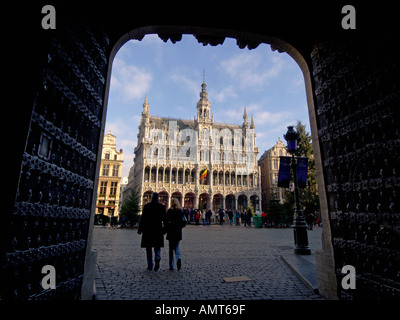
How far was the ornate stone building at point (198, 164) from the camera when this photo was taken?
4547 cm

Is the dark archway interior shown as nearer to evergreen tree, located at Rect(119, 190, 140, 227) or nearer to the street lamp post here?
the street lamp post

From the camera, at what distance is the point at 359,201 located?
2730 millimetres

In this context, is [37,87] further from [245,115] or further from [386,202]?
[245,115]

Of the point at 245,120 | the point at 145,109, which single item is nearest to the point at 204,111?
the point at 245,120

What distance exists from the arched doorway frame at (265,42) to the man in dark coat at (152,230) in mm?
2584

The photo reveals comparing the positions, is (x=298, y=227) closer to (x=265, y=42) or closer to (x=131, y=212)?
(x=265, y=42)

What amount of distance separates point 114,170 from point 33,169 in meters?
40.8

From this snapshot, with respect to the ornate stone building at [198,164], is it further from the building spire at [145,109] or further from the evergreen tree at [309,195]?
the evergreen tree at [309,195]

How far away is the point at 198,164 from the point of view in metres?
47.4

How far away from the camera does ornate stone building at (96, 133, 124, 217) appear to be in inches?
1538

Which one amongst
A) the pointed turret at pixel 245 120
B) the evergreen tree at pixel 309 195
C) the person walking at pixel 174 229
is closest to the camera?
the person walking at pixel 174 229

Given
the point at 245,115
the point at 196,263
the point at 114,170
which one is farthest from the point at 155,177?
the point at 196,263

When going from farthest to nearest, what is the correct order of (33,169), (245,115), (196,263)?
(245,115)
(196,263)
(33,169)

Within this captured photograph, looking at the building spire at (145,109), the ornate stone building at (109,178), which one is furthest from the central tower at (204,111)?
the ornate stone building at (109,178)
